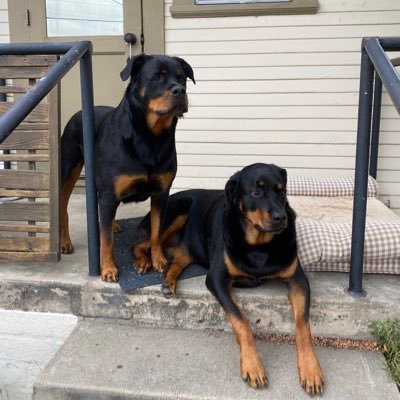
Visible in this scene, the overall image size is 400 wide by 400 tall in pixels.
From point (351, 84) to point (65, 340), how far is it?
3519 mm

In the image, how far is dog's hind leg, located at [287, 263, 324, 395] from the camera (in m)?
2.03

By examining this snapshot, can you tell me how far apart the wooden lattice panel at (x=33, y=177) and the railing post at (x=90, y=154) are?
0.80ft

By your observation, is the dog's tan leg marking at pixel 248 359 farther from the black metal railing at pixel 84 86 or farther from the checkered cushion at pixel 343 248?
the black metal railing at pixel 84 86

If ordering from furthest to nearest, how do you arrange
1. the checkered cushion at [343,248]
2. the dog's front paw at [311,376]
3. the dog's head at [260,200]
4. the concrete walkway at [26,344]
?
1. the checkered cushion at [343,248]
2. the concrete walkway at [26,344]
3. the dog's head at [260,200]
4. the dog's front paw at [311,376]

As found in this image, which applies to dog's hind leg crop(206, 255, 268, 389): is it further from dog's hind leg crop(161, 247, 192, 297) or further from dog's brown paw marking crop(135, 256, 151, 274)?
dog's brown paw marking crop(135, 256, 151, 274)

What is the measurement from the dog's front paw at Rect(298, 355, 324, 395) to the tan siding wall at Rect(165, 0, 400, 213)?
2.81 meters

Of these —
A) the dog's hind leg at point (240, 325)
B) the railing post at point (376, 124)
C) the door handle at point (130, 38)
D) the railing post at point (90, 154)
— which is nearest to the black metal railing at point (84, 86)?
the railing post at point (90, 154)

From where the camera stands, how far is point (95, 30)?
4625 millimetres

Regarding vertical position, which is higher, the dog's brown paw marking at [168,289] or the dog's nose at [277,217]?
the dog's nose at [277,217]

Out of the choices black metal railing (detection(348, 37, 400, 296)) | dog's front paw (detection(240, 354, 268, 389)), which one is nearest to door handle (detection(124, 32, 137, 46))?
black metal railing (detection(348, 37, 400, 296))

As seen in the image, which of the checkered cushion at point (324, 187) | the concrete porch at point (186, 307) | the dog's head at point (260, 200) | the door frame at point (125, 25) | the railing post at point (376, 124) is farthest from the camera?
the door frame at point (125, 25)

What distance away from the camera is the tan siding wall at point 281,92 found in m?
4.34

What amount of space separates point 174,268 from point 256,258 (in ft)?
1.82

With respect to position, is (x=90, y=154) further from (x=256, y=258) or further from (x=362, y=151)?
(x=362, y=151)
